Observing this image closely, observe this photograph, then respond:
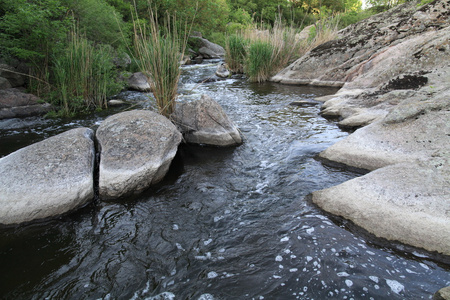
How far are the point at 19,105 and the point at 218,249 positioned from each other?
697 centimetres

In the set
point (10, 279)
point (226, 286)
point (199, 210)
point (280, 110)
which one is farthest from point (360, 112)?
point (10, 279)

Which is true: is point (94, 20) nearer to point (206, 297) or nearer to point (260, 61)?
point (260, 61)

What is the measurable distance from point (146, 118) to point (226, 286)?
107 inches

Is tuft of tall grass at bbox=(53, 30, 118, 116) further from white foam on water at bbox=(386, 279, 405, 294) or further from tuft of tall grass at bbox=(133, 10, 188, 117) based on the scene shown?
white foam on water at bbox=(386, 279, 405, 294)

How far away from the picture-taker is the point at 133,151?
348 cm

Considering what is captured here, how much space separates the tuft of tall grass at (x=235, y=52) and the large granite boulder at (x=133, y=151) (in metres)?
9.14

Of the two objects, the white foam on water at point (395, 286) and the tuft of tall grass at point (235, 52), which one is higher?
the tuft of tall grass at point (235, 52)

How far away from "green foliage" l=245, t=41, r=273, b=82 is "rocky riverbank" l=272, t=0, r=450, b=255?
3985 millimetres

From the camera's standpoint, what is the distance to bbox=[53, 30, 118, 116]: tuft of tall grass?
671 cm

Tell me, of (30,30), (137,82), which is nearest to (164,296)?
(30,30)

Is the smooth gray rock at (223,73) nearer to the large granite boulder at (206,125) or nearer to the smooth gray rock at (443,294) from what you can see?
the large granite boulder at (206,125)

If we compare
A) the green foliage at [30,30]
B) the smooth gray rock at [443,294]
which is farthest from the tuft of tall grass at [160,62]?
the smooth gray rock at [443,294]

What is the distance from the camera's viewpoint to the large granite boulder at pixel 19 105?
6.61 metres

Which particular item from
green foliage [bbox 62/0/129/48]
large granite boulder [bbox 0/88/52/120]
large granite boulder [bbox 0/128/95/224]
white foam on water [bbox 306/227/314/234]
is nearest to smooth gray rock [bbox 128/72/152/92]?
green foliage [bbox 62/0/129/48]
